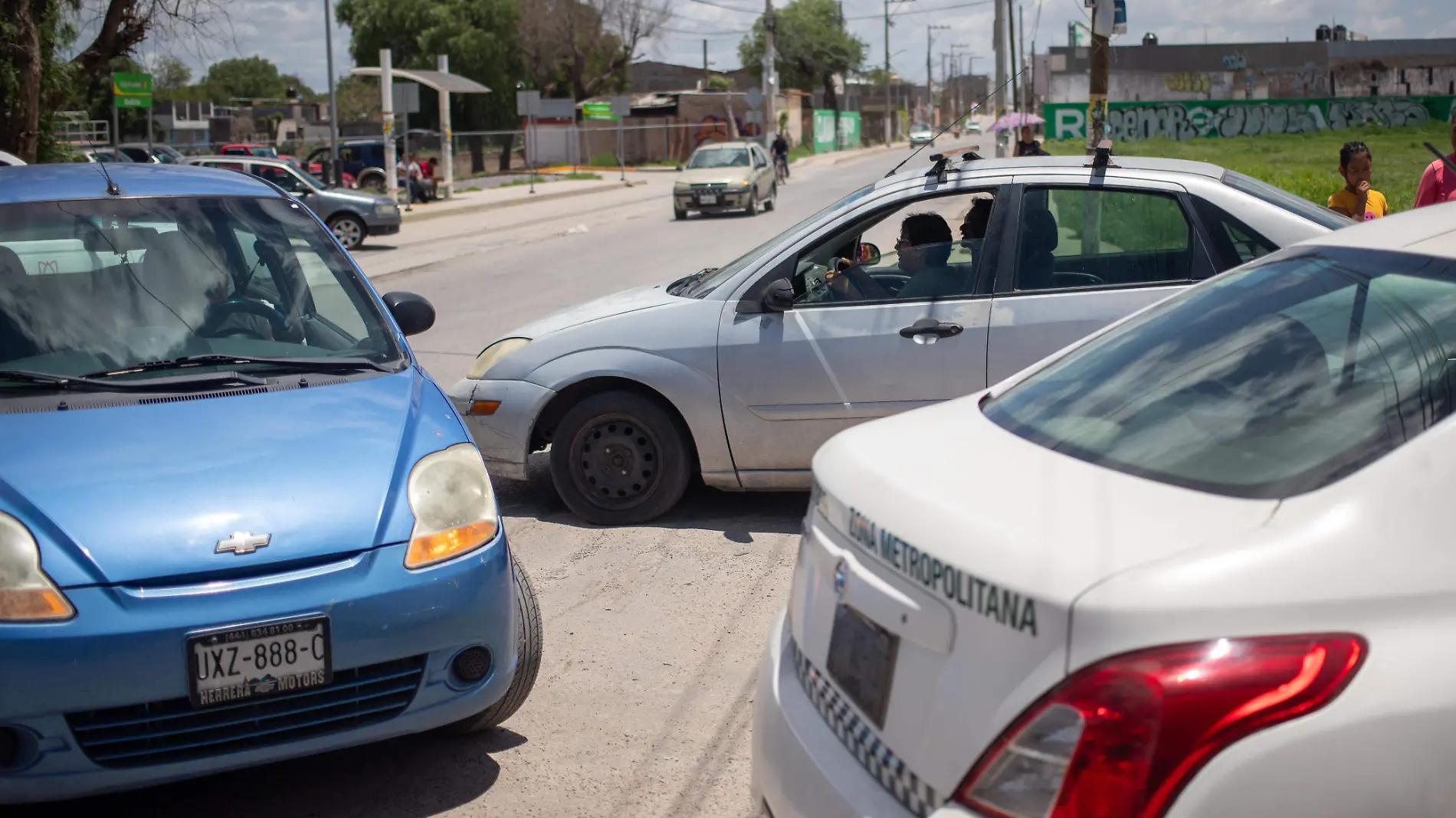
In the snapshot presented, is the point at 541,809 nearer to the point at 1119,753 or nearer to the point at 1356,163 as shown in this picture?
the point at 1119,753

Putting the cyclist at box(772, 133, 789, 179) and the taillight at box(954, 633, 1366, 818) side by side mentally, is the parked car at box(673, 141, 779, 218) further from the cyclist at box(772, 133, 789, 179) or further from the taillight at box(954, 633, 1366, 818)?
the taillight at box(954, 633, 1366, 818)

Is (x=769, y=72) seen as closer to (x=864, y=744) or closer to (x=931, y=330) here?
(x=931, y=330)

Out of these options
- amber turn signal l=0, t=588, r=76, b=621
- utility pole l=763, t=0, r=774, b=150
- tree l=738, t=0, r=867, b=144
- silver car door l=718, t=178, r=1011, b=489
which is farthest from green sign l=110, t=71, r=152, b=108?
tree l=738, t=0, r=867, b=144

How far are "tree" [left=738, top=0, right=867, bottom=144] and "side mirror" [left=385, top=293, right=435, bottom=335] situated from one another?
99.6 m

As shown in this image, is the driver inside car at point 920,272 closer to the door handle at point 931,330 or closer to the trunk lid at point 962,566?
the door handle at point 931,330

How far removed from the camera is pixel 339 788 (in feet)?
12.3

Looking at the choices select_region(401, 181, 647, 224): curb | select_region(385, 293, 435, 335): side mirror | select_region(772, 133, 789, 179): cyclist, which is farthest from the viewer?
select_region(772, 133, 789, 179): cyclist

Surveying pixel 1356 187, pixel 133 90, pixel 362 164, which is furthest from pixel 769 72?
pixel 1356 187

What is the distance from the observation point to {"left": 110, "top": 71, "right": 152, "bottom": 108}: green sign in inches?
1013

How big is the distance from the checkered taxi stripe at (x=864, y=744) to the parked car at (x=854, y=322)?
10.6ft

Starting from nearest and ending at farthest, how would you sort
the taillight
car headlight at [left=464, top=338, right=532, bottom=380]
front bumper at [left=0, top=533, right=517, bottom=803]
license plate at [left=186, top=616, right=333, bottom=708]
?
the taillight → front bumper at [left=0, top=533, right=517, bottom=803] → license plate at [left=186, top=616, right=333, bottom=708] → car headlight at [left=464, top=338, right=532, bottom=380]

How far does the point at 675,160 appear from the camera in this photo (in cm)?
6556

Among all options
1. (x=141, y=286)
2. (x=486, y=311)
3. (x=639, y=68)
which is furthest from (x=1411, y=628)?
(x=639, y=68)

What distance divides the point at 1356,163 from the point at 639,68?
10163cm
